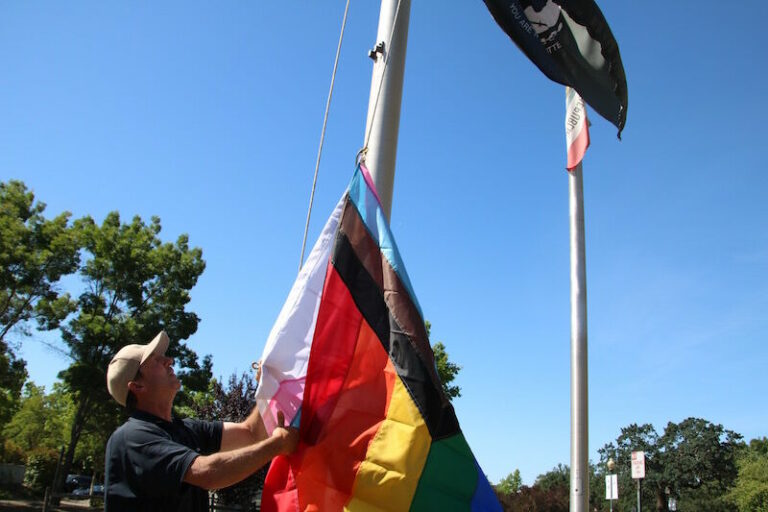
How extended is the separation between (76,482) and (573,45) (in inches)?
2045

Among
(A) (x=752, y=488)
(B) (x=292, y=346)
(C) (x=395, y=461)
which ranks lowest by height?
(C) (x=395, y=461)

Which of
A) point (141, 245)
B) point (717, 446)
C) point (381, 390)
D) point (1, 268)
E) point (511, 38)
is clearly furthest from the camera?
point (717, 446)

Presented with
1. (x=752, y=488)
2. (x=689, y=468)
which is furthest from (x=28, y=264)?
(x=689, y=468)

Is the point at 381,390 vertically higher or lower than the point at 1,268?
lower

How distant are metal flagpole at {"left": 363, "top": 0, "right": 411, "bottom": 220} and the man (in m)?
1.45

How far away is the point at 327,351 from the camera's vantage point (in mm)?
2727

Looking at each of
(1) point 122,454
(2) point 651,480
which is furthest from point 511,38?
(2) point 651,480

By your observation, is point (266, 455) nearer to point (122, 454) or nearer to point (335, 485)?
point (335, 485)

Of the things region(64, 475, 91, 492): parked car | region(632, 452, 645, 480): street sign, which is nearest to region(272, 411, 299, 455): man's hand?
region(632, 452, 645, 480): street sign

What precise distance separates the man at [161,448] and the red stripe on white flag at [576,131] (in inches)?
346

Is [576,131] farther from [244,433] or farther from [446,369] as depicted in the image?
[446,369]

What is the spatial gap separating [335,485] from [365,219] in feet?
4.29

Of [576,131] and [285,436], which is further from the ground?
[576,131]

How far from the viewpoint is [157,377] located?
8.54 feet
